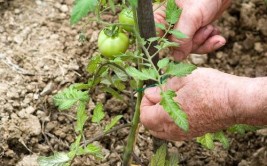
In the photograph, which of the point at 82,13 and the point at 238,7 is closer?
the point at 82,13

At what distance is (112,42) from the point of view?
5.14 feet

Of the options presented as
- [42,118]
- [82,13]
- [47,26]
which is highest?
[82,13]

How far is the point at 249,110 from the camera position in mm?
1469

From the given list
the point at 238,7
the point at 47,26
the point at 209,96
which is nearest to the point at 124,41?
the point at 209,96

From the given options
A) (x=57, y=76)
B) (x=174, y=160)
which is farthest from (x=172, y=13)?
(x=57, y=76)

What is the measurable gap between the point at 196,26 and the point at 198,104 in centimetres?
36

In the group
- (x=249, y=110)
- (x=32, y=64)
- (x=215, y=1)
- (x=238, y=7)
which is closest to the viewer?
(x=249, y=110)

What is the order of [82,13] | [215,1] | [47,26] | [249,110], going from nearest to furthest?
[82,13], [249,110], [215,1], [47,26]

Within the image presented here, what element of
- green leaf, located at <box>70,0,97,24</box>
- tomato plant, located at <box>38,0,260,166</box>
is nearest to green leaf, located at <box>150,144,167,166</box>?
tomato plant, located at <box>38,0,260,166</box>

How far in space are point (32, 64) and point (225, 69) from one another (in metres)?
0.95

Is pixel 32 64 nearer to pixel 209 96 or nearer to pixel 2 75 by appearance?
pixel 2 75

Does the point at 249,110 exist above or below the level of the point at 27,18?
below

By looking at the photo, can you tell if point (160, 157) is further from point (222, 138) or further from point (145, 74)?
point (145, 74)

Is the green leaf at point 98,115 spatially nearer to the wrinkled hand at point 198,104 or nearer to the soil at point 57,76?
the wrinkled hand at point 198,104
